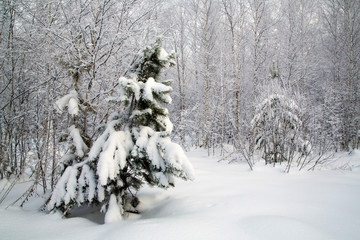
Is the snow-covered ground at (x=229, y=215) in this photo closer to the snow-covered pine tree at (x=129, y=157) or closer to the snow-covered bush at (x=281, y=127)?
the snow-covered pine tree at (x=129, y=157)

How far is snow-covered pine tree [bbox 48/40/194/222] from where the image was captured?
2.57 metres

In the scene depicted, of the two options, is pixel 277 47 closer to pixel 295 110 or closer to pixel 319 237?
pixel 295 110

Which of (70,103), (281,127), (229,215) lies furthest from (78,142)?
(281,127)

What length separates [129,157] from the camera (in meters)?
2.84

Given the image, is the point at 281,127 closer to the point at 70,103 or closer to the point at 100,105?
the point at 100,105

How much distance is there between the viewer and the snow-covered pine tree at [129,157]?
8.44 ft

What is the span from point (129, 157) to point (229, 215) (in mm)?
1409

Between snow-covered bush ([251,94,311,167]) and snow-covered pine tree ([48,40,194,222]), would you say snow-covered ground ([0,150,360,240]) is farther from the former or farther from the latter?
snow-covered bush ([251,94,311,167])

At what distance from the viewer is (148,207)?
3188mm

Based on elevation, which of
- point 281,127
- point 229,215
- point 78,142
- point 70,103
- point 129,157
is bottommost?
point 229,215

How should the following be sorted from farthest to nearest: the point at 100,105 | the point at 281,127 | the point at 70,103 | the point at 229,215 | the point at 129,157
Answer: the point at 281,127 → the point at 100,105 → the point at 70,103 → the point at 129,157 → the point at 229,215

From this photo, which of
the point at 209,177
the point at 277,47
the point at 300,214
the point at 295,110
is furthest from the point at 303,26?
the point at 300,214

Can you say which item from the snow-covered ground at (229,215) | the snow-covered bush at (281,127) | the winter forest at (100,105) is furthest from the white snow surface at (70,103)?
the snow-covered bush at (281,127)

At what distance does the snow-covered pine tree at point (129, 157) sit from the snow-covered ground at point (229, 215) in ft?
1.05
